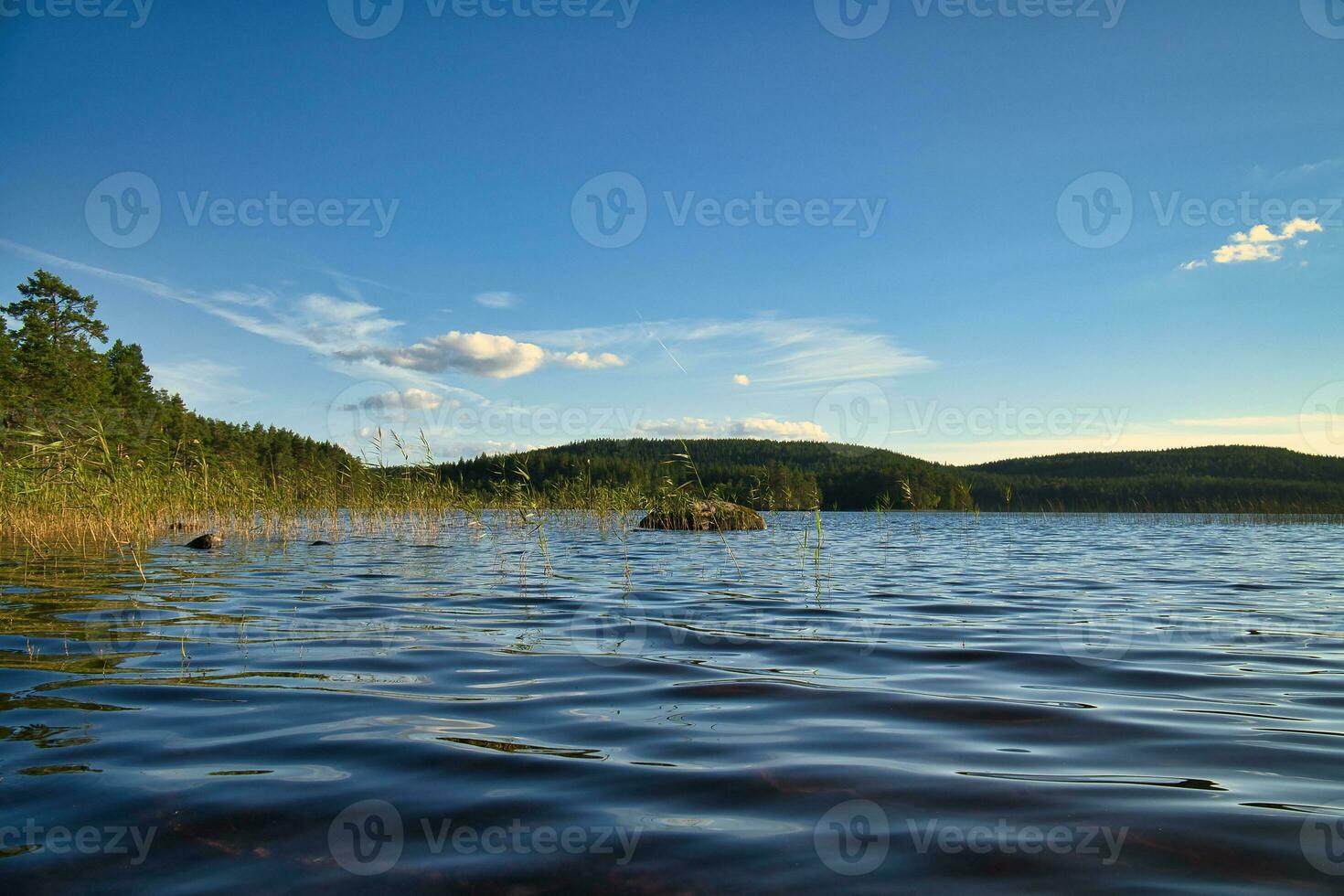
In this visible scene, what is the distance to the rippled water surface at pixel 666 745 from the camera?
7.27 ft

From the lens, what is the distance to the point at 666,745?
3.29 m

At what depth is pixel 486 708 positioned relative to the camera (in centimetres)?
390

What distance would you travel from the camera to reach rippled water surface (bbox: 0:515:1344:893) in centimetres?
222

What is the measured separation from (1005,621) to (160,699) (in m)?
6.22

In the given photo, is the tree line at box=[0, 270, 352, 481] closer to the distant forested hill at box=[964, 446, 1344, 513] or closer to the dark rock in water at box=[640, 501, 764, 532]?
the dark rock in water at box=[640, 501, 764, 532]

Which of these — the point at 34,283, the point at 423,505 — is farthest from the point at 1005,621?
the point at 34,283

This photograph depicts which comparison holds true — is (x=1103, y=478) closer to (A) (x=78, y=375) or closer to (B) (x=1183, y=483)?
(B) (x=1183, y=483)

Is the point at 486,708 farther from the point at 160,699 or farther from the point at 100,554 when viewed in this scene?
the point at 100,554

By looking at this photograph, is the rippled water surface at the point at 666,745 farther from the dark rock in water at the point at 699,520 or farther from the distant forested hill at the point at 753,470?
the dark rock in water at the point at 699,520

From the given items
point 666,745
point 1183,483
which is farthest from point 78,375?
point 1183,483

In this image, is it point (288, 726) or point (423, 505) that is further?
point (423, 505)

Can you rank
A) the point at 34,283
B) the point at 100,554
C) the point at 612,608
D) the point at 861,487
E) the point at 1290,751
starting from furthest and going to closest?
the point at 861,487 < the point at 34,283 < the point at 100,554 < the point at 612,608 < the point at 1290,751

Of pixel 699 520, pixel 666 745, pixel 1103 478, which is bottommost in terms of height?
pixel 666 745

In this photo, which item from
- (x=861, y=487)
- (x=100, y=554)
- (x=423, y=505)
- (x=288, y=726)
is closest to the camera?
(x=288, y=726)
